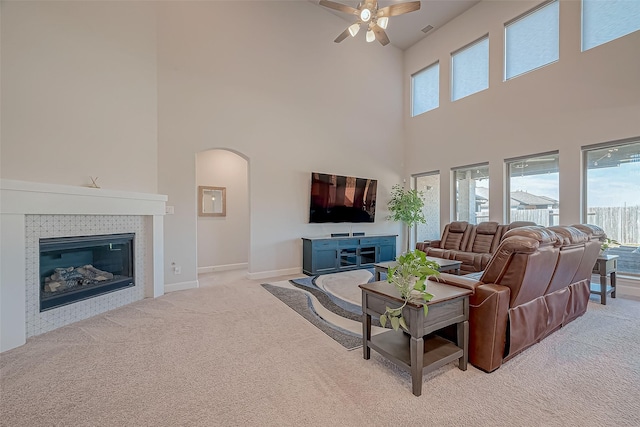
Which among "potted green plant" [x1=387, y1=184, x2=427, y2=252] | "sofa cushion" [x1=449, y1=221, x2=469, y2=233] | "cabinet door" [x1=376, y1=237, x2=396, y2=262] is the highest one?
"potted green plant" [x1=387, y1=184, x2=427, y2=252]

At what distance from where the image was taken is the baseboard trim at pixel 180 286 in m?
4.36

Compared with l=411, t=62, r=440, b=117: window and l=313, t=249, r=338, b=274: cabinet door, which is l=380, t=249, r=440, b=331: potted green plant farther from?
l=411, t=62, r=440, b=117: window

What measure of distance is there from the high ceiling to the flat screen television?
126 inches

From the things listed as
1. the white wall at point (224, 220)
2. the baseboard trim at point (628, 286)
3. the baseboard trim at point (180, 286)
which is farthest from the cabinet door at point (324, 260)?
the baseboard trim at point (628, 286)

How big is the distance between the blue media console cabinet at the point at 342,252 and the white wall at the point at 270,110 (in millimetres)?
434

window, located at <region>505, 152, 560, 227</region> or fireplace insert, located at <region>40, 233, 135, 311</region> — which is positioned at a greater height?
window, located at <region>505, 152, 560, 227</region>

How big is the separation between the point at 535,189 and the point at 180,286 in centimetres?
644

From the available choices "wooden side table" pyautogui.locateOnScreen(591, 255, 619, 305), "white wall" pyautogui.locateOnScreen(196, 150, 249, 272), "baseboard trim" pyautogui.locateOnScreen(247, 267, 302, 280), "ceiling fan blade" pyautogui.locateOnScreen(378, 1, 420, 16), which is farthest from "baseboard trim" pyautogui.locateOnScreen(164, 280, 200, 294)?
"wooden side table" pyautogui.locateOnScreen(591, 255, 619, 305)

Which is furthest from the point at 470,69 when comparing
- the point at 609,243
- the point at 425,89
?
the point at 609,243

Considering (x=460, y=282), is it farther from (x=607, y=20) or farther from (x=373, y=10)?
(x=607, y=20)

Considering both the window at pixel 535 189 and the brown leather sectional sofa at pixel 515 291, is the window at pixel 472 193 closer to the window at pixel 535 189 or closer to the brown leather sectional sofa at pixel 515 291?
the window at pixel 535 189

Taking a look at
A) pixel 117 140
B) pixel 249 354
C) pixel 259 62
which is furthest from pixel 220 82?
pixel 249 354

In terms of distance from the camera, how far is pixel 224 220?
20.2 feet

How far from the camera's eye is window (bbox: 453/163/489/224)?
5.92 metres
